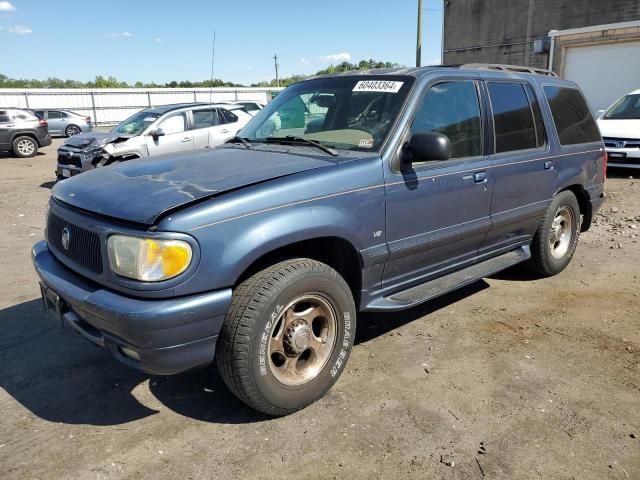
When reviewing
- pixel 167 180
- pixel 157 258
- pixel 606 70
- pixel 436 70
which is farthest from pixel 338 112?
pixel 606 70

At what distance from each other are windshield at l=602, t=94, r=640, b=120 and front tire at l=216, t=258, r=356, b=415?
415 inches

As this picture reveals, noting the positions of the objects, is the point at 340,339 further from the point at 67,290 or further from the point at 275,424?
the point at 67,290

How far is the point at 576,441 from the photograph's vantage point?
2721mm

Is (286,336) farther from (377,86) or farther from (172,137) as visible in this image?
(172,137)

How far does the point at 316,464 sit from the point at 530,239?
3.14m

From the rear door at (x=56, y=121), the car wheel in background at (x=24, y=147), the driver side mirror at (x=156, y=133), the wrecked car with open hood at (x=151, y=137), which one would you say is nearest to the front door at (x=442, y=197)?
the wrecked car with open hood at (x=151, y=137)

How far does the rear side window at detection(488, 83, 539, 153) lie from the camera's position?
4.13 metres

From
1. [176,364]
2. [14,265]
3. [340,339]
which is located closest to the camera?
[176,364]

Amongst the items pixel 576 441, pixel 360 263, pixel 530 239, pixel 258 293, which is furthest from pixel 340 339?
pixel 530 239

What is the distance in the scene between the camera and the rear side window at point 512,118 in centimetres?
413

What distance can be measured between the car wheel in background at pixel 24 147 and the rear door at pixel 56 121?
23.7ft

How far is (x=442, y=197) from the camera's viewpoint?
3600 millimetres

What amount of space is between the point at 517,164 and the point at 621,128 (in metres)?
7.66

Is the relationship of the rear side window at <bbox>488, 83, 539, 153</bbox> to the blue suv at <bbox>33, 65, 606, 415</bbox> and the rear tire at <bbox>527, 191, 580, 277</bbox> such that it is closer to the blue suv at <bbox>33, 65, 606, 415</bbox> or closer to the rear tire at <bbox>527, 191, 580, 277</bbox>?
the blue suv at <bbox>33, 65, 606, 415</bbox>
